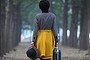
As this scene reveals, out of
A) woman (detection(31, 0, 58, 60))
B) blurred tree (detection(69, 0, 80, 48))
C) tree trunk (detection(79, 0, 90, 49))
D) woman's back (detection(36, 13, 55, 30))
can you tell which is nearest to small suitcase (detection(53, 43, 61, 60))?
woman (detection(31, 0, 58, 60))

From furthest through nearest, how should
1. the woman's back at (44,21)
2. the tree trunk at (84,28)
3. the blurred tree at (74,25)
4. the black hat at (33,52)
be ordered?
1. the blurred tree at (74,25)
2. the tree trunk at (84,28)
3. the woman's back at (44,21)
4. the black hat at (33,52)

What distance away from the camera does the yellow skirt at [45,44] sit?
9.01 meters

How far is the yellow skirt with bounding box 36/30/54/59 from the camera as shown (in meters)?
9.01

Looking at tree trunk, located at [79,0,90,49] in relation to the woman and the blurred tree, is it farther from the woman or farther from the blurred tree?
the woman

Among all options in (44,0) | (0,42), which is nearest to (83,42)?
(0,42)

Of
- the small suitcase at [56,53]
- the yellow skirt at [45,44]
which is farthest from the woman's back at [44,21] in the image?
the small suitcase at [56,53]

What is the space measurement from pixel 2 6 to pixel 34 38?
16886 millimetres

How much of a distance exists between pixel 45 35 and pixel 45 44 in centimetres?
21

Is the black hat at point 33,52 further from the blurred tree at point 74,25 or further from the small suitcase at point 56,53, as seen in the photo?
the blurred tree at point 74,25

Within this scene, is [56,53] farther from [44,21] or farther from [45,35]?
[44,21]

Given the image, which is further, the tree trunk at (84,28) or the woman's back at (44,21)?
the tree trunk at (84,28)

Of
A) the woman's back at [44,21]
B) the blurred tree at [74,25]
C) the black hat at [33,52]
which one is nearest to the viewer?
the black hat at [33,52]

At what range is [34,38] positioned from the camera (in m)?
9.08

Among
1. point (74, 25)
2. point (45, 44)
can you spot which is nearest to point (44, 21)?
point (45, 44)
